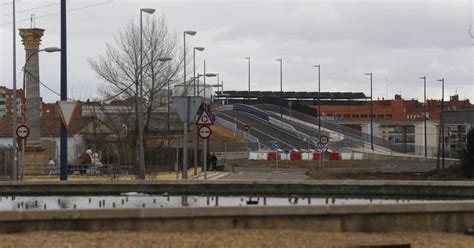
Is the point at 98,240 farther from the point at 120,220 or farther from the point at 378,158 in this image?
the point at 378,158

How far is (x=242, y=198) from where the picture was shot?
19484 millimetres

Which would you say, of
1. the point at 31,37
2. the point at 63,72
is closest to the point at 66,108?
Result: the point at 63,72

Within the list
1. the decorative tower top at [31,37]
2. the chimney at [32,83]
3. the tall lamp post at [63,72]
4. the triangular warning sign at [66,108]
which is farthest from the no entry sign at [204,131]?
the decorative tower top at [31,37]

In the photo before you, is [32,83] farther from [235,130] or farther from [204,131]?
[235,130]

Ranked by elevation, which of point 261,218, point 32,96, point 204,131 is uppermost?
point 32,96

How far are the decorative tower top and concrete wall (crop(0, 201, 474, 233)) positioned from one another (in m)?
41.3

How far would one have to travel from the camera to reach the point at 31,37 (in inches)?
2052

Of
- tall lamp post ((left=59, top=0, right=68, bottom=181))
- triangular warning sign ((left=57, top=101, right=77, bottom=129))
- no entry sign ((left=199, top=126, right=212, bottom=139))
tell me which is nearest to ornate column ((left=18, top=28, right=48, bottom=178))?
no entry sign ((left=199, top=126, right=212, bottom=139))

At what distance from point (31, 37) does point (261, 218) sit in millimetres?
42216

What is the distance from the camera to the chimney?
171ft

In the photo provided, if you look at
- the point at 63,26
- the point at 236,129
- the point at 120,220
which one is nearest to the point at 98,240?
the point at 120,220

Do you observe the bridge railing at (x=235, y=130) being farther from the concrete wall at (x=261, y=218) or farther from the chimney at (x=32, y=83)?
the concrete wall at (x=261, y=218)

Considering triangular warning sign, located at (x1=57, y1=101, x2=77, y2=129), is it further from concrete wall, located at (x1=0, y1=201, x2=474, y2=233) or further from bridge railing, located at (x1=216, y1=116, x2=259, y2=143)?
bridge railing, located at (x1=216, y1=116, x2=259, y2=143)

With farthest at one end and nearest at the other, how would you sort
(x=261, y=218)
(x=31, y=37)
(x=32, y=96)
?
(x=32, y=96) → (x=31, y=37) → (x=261, y=218)
